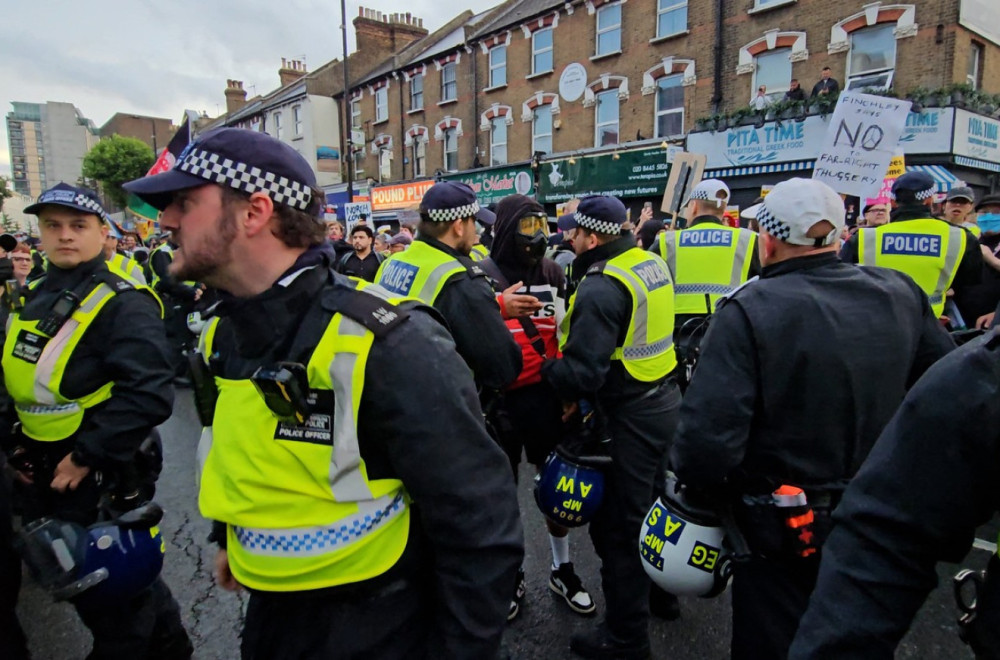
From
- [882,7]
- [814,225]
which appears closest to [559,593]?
[814,225]

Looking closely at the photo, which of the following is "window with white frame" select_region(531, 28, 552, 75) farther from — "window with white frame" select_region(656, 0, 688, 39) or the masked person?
the masked person

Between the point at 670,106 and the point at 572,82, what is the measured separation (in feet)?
11.0

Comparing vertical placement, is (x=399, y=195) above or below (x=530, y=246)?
above

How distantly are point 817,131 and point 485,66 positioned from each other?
1199 centimetres

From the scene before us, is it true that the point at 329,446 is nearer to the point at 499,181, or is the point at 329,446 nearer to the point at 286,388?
the point at 286,388

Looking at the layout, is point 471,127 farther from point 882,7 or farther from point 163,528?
point 163,528

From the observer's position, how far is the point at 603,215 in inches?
121

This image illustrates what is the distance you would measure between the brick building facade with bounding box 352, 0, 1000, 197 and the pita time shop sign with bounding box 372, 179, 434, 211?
3.08ft

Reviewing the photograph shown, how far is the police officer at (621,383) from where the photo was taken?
286 cm

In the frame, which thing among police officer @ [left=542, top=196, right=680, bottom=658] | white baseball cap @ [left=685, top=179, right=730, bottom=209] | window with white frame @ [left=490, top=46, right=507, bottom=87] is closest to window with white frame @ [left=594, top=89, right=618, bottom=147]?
window with white frame @ [left=490, top=46, right=507, bottom=87]

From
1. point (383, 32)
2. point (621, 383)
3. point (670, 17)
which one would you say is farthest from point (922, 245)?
point (383, 32)

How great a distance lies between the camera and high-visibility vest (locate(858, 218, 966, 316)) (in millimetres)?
4160

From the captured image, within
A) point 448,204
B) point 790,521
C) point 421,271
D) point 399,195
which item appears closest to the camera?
point 790,521

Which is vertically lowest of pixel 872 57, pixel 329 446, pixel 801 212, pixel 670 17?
pixel 329 446
